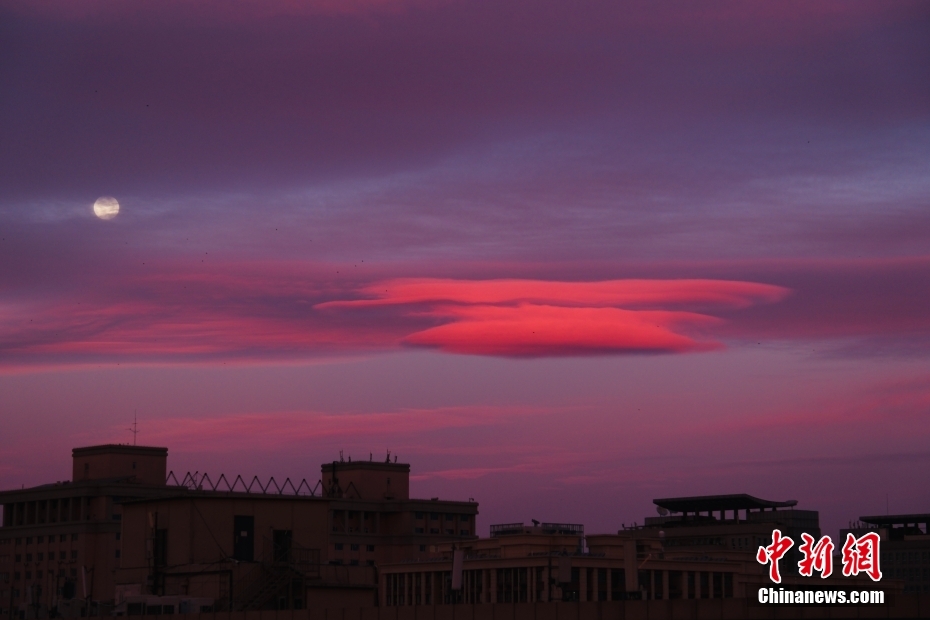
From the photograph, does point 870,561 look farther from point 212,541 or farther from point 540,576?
point 540,576

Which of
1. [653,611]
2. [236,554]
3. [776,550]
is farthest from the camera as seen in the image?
[236,554]

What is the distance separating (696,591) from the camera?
592 ft

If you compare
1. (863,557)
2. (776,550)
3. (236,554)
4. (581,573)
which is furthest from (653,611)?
(581,573)

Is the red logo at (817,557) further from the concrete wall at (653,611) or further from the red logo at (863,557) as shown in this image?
the concrete wall at (653,611)

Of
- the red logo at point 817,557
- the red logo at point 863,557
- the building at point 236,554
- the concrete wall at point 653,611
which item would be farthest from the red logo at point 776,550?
the building at point 236,554

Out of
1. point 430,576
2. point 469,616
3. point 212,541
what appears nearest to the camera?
point 469,616

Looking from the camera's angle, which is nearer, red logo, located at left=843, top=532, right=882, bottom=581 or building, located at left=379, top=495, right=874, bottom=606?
red logo, located at left=843, top=532, right=882, bottom=581

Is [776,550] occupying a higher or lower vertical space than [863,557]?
higher

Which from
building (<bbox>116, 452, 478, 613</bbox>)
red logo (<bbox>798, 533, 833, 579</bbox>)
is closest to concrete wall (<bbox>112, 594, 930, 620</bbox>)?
red logo (<bbox>798, 533, 833, 579</bbox>)

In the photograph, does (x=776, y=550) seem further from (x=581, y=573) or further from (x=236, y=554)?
(x=581, y=573)

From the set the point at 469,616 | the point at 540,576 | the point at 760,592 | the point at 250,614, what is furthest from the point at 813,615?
the point at 540,576

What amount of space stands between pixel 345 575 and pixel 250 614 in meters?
35.8

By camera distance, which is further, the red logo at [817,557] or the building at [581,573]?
the building at [581,573]

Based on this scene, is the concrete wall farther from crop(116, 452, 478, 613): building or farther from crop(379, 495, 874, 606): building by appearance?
crop(379, 495, 874, 606): building
